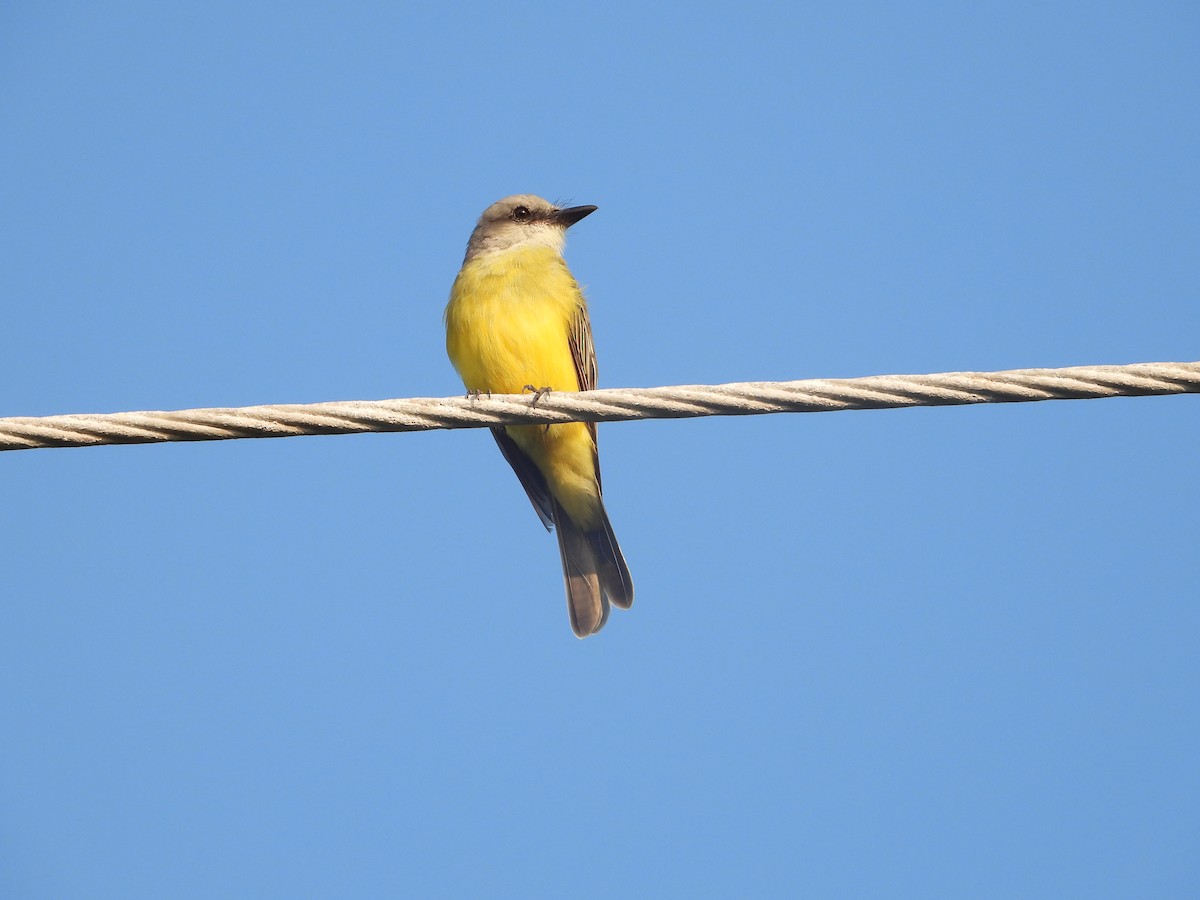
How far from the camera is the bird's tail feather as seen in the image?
21.7 feet

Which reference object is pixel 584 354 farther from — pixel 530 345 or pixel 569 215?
pixel 569 215

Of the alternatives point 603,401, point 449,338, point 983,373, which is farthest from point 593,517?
point 983,373

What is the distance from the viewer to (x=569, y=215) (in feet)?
24.9

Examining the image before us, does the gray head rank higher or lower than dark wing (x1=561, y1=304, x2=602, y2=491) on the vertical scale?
higher

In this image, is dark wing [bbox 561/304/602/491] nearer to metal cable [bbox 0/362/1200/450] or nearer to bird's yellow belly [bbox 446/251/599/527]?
bird's yellow belly [bbox 446/251/599/527]

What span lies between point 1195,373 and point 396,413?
2.49 metres

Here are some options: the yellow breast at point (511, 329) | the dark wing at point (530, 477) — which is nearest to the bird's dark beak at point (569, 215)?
the yellow breast at point (511, 329)

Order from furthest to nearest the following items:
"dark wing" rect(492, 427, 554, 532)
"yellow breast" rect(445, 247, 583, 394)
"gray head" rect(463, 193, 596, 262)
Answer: "gray head" rect(463, 193, 596, 262), "dark wing" rect(492, 427, 554, 532), "yellow breast" rect(445, 247, 583, 394)

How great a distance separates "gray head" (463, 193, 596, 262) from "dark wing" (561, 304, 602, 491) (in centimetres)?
90

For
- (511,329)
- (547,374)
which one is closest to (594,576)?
(547,374)

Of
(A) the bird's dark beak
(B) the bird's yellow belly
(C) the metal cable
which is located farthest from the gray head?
(C) the metal cable

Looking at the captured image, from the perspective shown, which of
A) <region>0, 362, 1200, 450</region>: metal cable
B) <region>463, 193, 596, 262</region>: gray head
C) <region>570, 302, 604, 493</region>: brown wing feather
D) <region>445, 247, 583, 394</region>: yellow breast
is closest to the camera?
<region>0, 362, 1200, 450</region>: metal cable

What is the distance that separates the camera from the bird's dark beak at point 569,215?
7578 millimetres

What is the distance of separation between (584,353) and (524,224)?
54.8 inches
